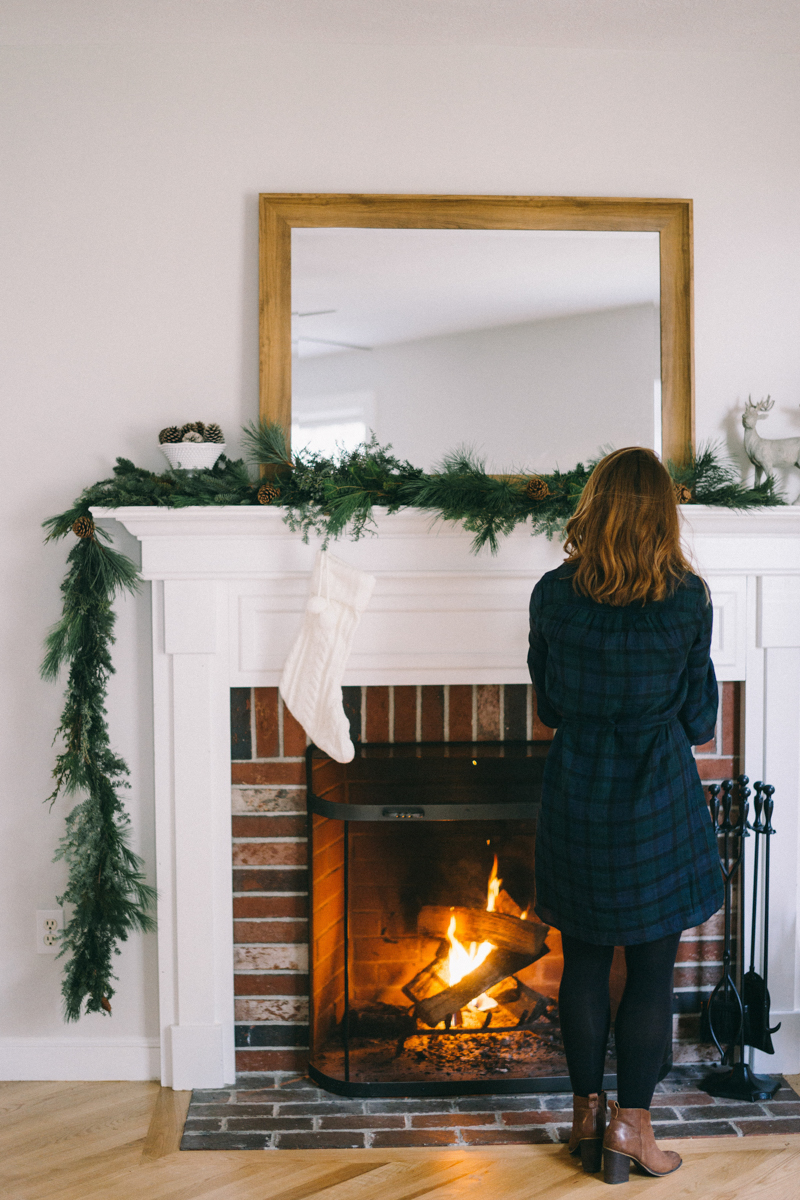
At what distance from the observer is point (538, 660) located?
1.79 m

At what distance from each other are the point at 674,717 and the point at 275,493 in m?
0.98

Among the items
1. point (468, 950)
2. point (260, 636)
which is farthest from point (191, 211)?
point (468, 950)

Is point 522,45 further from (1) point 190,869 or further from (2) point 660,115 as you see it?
(1) point 190,869

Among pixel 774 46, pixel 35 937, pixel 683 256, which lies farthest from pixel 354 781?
pixel 774 46

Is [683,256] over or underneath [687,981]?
over

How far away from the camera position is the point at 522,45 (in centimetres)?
216

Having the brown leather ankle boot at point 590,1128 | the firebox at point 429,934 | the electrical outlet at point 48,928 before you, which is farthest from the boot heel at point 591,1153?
the electrical outlet at point 48,928

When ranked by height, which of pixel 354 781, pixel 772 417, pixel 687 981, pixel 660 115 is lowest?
pixel 687 981

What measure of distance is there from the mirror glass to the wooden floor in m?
1.51

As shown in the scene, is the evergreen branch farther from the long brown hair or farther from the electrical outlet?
the electrical outlet

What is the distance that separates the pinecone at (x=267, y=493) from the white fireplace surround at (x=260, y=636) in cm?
8

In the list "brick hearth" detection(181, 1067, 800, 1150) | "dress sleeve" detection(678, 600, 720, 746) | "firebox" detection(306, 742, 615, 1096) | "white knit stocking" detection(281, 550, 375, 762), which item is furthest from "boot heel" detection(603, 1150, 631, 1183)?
"white knit stocking" detection(281, 550, 375, 762)

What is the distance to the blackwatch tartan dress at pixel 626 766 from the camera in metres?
1.63

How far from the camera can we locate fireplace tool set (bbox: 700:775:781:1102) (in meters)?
2.08
